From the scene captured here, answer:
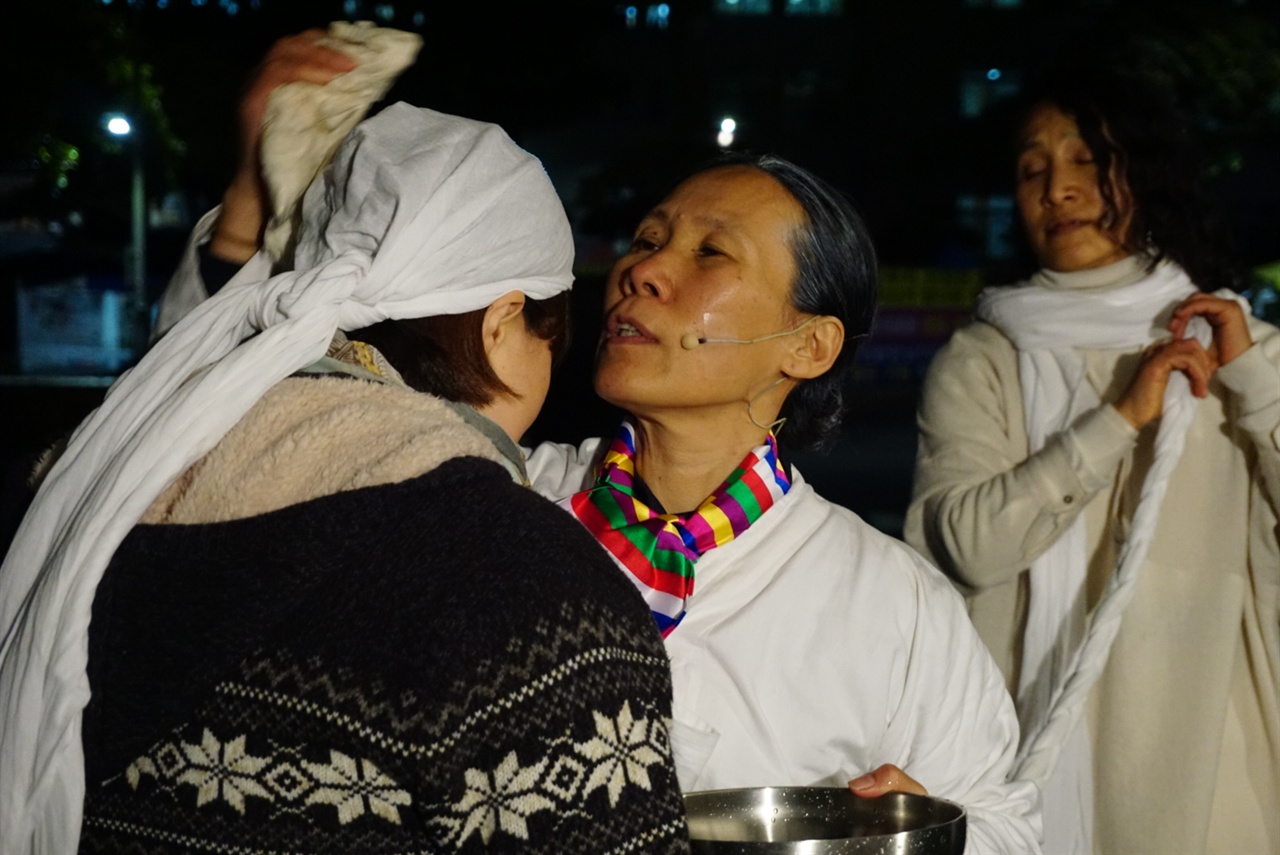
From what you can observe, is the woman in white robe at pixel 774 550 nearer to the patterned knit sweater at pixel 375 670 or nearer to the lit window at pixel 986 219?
the patterned knit sweater at pixel 375 670

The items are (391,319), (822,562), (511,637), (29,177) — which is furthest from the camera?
(29,177)

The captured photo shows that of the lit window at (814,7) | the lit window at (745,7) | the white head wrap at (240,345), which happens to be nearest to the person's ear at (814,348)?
the white head wrap at (240,345)

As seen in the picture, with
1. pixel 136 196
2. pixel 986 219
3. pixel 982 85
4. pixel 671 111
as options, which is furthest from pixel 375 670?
pixel 982 85

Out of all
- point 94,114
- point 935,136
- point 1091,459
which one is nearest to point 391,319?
point 1091,459

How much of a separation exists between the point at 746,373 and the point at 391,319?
804mm

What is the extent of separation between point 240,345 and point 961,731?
121 centimetres

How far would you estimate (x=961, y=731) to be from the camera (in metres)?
2.15

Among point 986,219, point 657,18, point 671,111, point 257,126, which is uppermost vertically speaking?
point 257,126

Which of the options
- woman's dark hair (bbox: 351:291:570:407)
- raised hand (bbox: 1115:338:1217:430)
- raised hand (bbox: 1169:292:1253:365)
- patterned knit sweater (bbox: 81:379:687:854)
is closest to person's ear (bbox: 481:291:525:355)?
woman's dark hair (bbox: 351:291:570:407)

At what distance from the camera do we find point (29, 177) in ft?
54.6

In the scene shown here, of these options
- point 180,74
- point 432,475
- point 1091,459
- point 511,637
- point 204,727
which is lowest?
point 180,74

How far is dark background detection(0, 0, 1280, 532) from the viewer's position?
1185 cm

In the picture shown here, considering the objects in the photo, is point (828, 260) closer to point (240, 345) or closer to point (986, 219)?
point (240, 345)

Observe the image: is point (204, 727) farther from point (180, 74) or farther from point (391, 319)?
point (180, 74)
